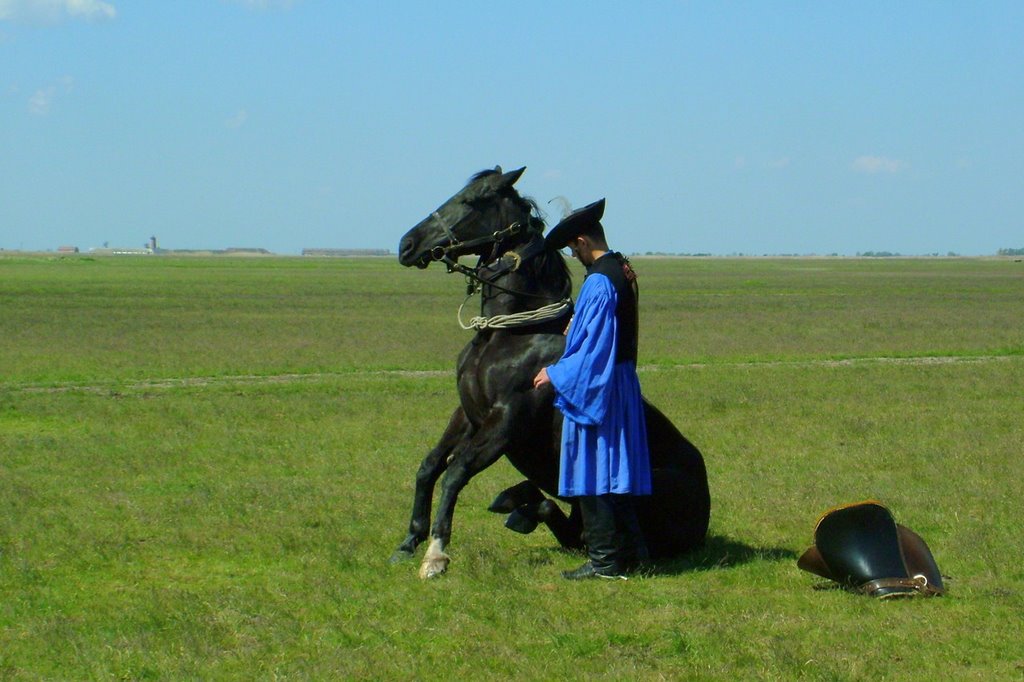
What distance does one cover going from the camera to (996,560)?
740cm

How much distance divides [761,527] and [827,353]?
16.4m

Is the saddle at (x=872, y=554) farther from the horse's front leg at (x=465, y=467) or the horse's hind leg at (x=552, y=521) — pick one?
the horse's front leg at (x=465, y=467)

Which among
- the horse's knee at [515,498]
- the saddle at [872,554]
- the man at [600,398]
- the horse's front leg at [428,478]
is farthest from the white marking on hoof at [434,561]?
the saddle at [872,554]

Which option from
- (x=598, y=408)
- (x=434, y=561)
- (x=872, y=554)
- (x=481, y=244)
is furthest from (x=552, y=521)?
(x=872, y=554)

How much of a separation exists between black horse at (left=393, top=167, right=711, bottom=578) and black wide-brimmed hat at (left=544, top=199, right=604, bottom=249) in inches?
16.8

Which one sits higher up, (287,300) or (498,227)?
(498,227)

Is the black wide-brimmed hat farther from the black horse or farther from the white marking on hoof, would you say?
the white marking on hoof

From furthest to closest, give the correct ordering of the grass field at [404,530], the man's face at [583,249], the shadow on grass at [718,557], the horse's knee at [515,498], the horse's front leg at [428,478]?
1. the horse's knee at [515,498]
2. the horse's front leg at [428,478]
3. the shadow on grass at [718,557]
4. the man's face at [583,249]
5. the grass field at [404,530]

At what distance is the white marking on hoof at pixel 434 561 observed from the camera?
7.05 m

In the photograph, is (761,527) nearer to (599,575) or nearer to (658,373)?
(599,575)

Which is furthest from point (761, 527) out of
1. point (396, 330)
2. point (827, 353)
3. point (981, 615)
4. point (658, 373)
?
point (396, 330)

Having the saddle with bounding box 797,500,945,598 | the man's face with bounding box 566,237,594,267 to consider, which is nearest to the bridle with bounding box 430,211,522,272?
the man's face with bounding box 566,237,594,267

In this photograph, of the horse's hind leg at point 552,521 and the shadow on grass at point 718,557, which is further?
the horse's hind leg at point 552,521

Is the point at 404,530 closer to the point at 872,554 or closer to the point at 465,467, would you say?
the point at 465,467
